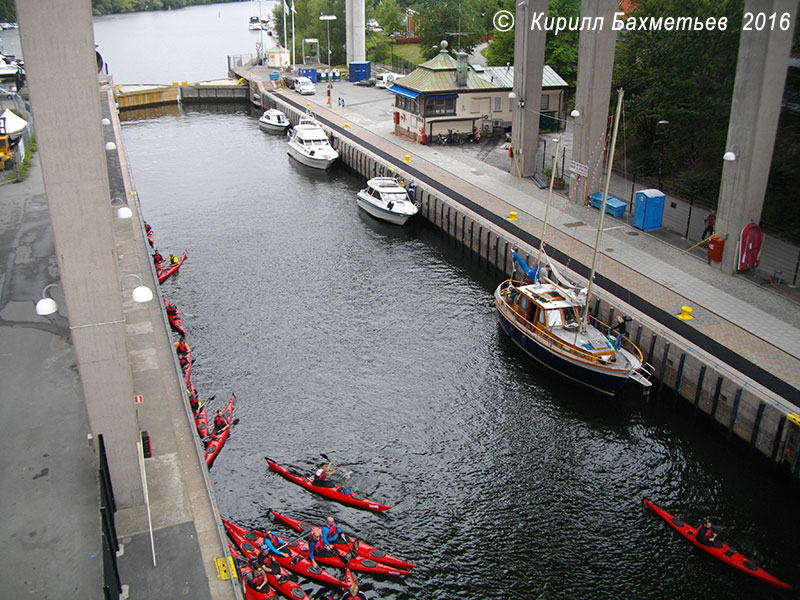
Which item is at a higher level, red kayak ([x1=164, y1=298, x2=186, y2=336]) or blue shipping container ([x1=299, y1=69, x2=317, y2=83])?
blue shipping container ([x1=299, y1=69, x2=317, y2=83])

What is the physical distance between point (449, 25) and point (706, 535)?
79.0 metres

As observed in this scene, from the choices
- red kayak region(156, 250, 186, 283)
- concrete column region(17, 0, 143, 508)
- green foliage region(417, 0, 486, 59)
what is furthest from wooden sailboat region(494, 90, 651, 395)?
green foliage region(417, 0, 486, 59)

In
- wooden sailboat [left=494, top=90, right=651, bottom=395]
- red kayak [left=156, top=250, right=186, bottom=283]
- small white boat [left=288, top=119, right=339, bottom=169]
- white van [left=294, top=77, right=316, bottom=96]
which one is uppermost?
white van [left=294, top=77, right=316, bottom=96]

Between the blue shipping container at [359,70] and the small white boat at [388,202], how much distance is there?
49.7 metres

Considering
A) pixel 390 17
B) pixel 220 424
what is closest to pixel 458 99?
pixel 220 424

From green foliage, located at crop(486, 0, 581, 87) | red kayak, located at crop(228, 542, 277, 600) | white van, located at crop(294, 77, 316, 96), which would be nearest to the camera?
red kayak, located at crop(228, 542, 277, 600)

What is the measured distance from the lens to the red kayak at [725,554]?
69.3 ft

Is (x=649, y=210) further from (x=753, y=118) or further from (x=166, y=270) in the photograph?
(x=166, y=270)

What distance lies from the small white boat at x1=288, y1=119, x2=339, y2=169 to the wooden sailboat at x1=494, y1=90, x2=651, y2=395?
→ 31387 mm

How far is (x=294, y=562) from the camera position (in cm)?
2122

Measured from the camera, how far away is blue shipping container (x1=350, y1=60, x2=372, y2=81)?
95562mm

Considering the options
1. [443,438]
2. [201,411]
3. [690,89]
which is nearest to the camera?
[443,438]
